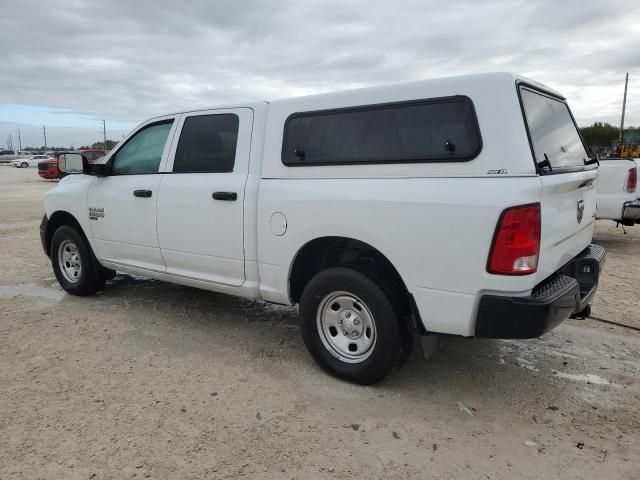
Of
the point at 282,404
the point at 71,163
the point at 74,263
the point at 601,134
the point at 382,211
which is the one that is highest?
the point at 601,134

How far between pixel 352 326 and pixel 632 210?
6160mm

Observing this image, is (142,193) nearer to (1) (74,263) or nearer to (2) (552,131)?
(1) (74,263)

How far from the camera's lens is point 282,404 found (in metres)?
3.27

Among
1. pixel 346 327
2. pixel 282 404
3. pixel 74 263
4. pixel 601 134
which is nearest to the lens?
pixel 282 404

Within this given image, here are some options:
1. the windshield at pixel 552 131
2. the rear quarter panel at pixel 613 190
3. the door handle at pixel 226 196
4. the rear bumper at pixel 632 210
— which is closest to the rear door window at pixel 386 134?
the windshield at pixel 552 131

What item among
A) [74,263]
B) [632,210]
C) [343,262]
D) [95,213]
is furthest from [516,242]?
[632,210]

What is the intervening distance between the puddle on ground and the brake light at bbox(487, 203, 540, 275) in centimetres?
477

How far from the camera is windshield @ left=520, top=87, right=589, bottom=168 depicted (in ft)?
9.99

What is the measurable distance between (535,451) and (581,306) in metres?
1.04

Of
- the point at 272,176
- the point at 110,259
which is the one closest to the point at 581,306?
the point at 272,176

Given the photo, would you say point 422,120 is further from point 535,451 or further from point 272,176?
point 535,451

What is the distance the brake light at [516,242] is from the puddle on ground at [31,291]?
4766 mm

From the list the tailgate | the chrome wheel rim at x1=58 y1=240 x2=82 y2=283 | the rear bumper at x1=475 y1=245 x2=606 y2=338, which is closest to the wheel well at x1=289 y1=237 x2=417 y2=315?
the rear bumper at x1=475 y1=245 x2=606 y2=338

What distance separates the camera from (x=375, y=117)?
333 cm
